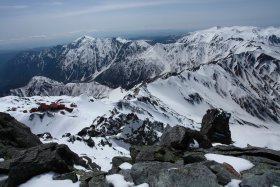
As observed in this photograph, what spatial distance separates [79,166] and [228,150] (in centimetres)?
1427

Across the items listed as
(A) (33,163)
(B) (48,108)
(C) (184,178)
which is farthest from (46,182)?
(B) (48,108)

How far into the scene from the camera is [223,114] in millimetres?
68812

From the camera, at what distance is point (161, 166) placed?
23438 millimetres

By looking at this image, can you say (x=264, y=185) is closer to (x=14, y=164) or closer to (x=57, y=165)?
(x=57, y=165)

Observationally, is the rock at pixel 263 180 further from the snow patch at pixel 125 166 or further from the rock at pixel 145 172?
the snow patch at pixel 125 166

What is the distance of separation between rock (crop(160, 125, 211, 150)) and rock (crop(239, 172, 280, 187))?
12849mm

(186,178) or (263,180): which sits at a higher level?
(186,178)

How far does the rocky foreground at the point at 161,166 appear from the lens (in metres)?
20.6

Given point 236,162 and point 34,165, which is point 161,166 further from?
point 34,165

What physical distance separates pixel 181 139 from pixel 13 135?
18618 millimetres

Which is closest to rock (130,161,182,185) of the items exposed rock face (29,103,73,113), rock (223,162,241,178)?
rock (223,162,241,178)

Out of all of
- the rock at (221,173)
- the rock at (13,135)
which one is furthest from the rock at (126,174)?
the rock at (13,135)

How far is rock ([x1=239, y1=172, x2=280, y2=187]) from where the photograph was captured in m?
20.3

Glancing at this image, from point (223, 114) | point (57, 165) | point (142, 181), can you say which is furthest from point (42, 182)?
point (223, 114)
